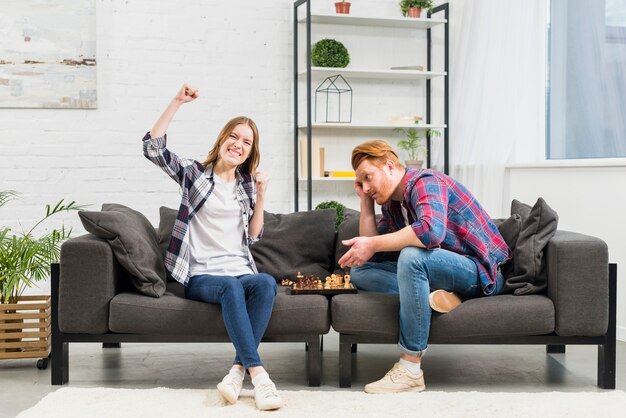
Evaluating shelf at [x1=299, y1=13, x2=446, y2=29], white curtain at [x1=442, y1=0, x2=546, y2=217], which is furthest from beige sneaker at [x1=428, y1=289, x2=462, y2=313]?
shelf at [x1=299, y1=13, x2=446, y2=29]

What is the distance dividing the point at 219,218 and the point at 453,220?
95cm

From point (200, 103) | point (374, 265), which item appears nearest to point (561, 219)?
point (374, 265)

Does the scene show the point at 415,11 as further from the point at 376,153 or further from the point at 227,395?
the point at 227,395

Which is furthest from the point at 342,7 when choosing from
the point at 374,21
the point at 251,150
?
the point at 251,150

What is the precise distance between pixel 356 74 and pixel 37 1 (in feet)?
6.79

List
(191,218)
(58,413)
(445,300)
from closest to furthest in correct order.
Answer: (58,413) → (445,300) → (191,218)

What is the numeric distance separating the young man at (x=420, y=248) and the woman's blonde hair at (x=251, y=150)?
44 cm

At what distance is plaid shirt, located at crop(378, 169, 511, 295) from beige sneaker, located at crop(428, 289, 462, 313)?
0.51ft

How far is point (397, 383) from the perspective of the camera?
3.21m

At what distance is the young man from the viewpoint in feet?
10.4

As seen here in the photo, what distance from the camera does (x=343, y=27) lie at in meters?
5.77

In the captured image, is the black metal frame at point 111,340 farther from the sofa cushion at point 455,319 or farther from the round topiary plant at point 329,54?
the round topiary plant at point 329,54

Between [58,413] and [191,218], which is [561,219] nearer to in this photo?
[191,218]

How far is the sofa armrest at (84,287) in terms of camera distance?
129 inches
